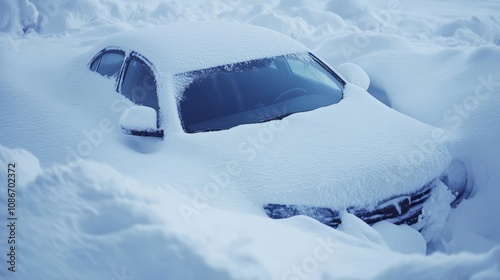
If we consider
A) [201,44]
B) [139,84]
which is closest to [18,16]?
[139,84]

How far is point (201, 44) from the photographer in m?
3.03

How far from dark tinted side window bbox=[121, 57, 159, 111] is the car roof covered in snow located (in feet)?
0.32

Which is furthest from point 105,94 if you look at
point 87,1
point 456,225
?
point 87,1

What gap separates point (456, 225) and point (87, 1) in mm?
10627

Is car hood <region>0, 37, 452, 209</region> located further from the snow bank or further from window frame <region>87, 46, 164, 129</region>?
the snow bank

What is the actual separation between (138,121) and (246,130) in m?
0.74

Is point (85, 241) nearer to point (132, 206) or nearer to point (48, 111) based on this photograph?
point (132, 206)

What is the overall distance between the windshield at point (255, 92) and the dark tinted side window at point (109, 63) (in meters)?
0.94

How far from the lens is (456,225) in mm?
2434

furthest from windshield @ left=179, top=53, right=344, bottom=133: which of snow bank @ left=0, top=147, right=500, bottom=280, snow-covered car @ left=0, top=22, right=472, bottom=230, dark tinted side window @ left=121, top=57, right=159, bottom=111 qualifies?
snow bank @ left=0, top=147, right=500, bottom=280

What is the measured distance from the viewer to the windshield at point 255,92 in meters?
2.75

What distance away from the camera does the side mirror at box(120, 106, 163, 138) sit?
2486mm

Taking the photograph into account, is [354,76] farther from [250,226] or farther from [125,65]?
[250,226]

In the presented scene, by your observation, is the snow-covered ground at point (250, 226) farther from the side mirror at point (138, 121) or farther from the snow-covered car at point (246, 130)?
the side mirror at point (138, 121)
